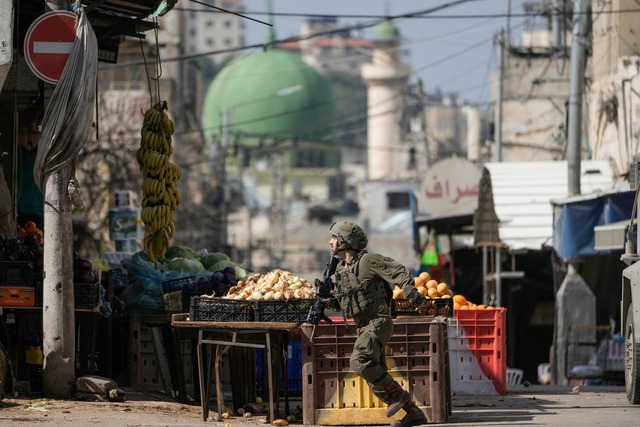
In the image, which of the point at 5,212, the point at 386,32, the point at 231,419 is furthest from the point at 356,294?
the point at 386,32

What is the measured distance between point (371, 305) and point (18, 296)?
11.3ft

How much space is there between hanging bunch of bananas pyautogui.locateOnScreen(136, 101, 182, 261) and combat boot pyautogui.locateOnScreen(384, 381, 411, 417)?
3740 millimetres

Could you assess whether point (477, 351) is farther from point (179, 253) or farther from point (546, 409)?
point (179, 253)

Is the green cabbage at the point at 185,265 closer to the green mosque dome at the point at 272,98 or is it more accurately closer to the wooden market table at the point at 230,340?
the wooden market table at the point at 230,340

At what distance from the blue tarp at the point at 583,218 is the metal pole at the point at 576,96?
122 cm

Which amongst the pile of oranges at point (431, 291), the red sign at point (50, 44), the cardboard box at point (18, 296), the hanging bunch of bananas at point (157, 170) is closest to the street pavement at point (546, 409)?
the pile of oranges at point (431, 291)

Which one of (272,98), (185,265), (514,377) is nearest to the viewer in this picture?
(185,265)

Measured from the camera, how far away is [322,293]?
10.8 metres

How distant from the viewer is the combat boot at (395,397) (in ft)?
35.1

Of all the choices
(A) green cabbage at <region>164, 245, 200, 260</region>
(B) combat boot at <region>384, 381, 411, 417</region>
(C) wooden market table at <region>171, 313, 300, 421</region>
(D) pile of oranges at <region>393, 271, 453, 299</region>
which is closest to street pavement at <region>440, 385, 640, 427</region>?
(B) combat boot at <region>384, 381, 411, 417</region>

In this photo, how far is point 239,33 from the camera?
19650 cm

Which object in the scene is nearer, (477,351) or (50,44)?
(50,44)

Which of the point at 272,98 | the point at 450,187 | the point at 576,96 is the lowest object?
the point at 450,187

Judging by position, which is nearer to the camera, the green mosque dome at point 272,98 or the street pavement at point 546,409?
the street pavement at point 546,409
